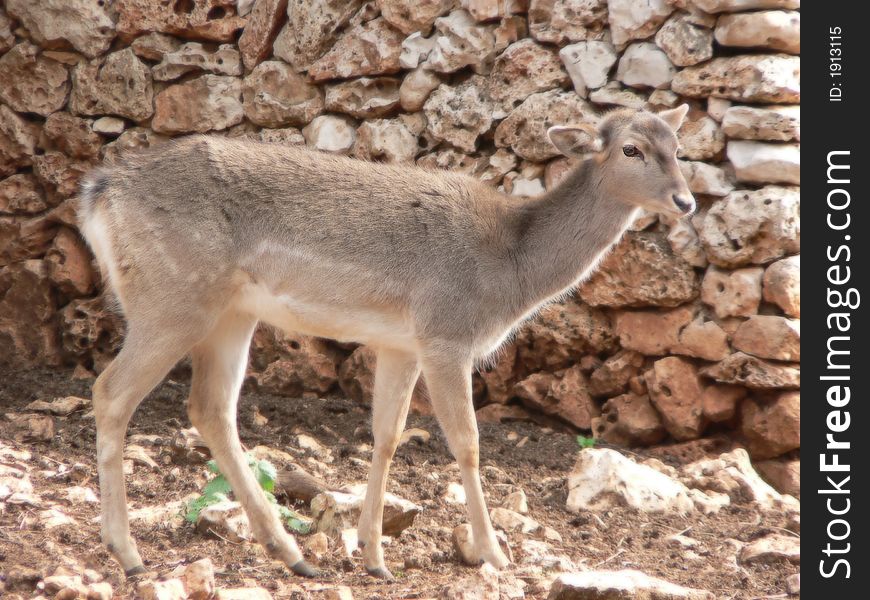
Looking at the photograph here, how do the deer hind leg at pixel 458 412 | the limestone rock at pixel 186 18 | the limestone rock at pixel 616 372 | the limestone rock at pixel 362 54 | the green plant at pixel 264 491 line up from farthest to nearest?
the limestone rock at pixel 186 18, the limestone rock at pixel 362 54, the limestone rock at pixel 616 372, the green plant at pixel 264 491, the deer hind leg at pixel 458 412

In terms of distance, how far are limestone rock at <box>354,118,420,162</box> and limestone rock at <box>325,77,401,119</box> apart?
0.35ft

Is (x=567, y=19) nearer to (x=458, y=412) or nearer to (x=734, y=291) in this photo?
(x=734, y=291)

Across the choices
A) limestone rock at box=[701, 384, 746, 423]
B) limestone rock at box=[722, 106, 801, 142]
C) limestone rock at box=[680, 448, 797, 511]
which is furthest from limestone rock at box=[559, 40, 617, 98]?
limestone rock at box=[680, 448, 797, 511]

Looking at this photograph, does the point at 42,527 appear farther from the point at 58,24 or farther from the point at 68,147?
the point at 58,24

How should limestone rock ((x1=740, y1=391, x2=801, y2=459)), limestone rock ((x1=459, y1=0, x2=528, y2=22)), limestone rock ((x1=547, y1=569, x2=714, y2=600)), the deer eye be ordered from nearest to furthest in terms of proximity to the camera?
limestone rock ((x1=547, y1=569, x2=714, y2=600)) < the deer eye < limestone rock ((x1=740, y1=391, x2=801, y2=459)) < limestone rock ((x1=459, y1=0, x2=528, y2=22))

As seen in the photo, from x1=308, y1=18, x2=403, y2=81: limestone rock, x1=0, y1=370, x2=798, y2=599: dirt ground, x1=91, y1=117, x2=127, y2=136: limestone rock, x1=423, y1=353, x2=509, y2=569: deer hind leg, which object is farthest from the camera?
x1=91, y1=117, x2=127, y2=136: limestone rock

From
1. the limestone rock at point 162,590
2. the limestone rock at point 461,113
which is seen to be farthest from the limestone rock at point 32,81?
the limestone rock at point 162,590

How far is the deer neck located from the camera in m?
5.95

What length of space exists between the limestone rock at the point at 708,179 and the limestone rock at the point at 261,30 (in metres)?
3.47

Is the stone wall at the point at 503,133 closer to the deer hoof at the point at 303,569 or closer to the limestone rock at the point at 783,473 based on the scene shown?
the limestone rock at the point at 783,473

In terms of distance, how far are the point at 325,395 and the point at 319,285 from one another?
2.85m

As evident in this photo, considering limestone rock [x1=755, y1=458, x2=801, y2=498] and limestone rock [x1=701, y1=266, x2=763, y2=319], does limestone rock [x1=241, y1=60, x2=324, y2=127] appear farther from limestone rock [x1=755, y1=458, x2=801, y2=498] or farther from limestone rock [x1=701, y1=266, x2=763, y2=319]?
limestone rock [x1=755, y1=458, x2=801, y2=498]

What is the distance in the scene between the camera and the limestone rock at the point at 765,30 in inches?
270
